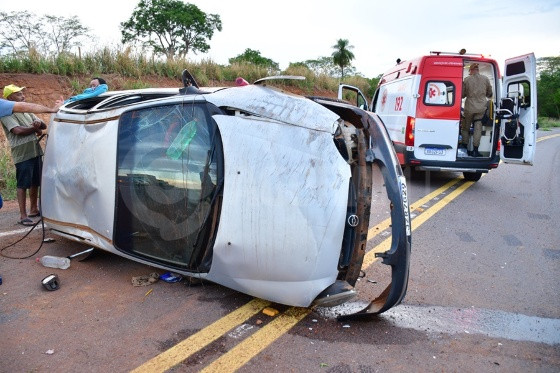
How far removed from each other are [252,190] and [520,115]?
679cm

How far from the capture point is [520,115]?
772 cm

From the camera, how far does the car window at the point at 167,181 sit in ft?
9.79

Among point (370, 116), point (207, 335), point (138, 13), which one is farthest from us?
point (138, 13)

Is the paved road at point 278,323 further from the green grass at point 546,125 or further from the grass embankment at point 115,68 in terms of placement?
the green grass at point 546,125

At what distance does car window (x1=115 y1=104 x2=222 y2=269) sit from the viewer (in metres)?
2.98

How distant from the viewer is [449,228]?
210 inches

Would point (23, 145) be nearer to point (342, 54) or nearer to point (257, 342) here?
point (257, 342)

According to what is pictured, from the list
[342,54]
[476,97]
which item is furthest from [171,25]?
[476,97]

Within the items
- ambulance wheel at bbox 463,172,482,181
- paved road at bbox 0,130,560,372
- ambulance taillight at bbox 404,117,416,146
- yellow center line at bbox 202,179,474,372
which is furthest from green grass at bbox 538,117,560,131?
yellow center line at bbox 202,179,474,372

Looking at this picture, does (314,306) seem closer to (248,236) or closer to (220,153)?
(248,236)

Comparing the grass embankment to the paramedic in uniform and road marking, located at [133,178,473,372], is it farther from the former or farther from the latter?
road marking, located at [133,178,473,372]

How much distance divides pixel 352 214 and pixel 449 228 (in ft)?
10.2

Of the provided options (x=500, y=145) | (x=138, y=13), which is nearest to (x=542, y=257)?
(x=500, y=145)

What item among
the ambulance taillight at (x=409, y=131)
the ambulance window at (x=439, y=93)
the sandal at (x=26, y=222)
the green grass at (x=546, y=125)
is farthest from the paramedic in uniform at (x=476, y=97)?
the green grass at (x=546, y=125)
